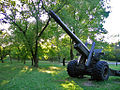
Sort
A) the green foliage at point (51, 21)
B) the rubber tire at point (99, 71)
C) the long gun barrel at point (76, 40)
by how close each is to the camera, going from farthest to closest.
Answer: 1. the green foliage at point (51, 21)
2. the long gun barrel at point (76, 40)
3. the rubber tire at point (99, 71)

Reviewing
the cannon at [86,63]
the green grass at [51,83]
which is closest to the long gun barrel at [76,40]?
the cannon at [86,63]

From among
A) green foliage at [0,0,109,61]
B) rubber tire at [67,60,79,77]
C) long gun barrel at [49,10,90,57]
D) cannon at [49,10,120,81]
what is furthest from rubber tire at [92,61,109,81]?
green foliage at [0,0,109,61]

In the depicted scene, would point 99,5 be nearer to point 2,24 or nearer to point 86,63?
point 86,63

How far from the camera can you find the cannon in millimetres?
7723

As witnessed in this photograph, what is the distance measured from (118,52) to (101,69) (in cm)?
2589

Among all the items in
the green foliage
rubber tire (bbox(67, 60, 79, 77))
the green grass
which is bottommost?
the green grass

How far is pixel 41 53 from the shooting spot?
66.9 ft

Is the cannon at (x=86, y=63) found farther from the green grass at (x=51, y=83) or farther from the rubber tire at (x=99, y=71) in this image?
the green grass at (x=51, y=83)

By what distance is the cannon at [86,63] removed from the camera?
7.72 m

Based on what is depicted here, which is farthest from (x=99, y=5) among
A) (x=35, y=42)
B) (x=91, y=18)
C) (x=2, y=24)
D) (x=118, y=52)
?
(x=118, y=52)

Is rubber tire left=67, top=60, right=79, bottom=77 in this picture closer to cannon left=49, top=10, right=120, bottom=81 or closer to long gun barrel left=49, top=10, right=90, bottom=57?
cannon left=49, top=10, right=120, bottom=81

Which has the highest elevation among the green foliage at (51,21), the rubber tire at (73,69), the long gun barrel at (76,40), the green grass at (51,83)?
the green foliage at (51,21)

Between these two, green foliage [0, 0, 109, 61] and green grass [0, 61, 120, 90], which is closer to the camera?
green grass [0, 61, 120, 90]

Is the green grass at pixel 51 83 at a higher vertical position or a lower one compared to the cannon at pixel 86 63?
lower
